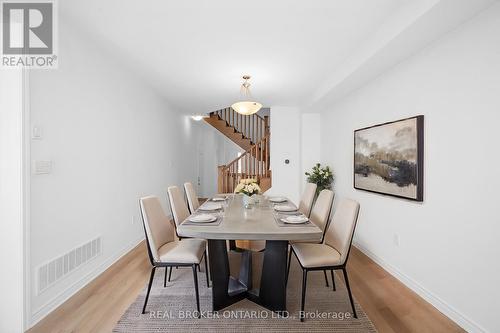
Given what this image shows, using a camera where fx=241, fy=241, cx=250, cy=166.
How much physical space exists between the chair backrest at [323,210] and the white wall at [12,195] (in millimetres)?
2554

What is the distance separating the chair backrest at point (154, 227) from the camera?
6.68 feet

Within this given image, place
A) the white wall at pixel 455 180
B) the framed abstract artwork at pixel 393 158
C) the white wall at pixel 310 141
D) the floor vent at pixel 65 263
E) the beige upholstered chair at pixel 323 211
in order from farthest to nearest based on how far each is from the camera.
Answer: the white wall at pixel 310 141 < the beige upholstered chair at pixel 323 211 < the framed abstract artwork at pixel 393 158 < the floor vent at pixel 65 263 < the white wall at pixel 455 180

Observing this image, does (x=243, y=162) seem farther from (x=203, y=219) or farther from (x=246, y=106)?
(x=203, y=219)

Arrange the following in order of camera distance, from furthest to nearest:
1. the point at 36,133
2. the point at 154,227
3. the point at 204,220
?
1. the point at 154,227
2. the point at 204,220
3. the point at 36,133

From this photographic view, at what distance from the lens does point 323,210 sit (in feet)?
8.52

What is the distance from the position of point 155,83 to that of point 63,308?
3252 mm

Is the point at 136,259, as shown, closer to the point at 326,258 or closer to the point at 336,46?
the point at 326,258

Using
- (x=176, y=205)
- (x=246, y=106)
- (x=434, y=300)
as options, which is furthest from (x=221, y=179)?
(x=434, y=300)

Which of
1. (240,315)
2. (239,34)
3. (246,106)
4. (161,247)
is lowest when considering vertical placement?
(240,315)

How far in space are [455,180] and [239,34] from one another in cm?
238

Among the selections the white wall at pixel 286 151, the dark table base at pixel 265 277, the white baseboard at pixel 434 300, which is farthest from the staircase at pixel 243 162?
the dark table base at pixel 265 277

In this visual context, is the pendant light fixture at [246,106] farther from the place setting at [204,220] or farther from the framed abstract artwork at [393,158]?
the place setting at [204,220]

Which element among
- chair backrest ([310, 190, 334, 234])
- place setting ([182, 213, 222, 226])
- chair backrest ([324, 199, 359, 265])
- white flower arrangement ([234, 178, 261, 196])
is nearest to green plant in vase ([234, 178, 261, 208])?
white flower arrangement ([234, 178, 261, 196])

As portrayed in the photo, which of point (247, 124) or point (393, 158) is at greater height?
point (247, 124)
